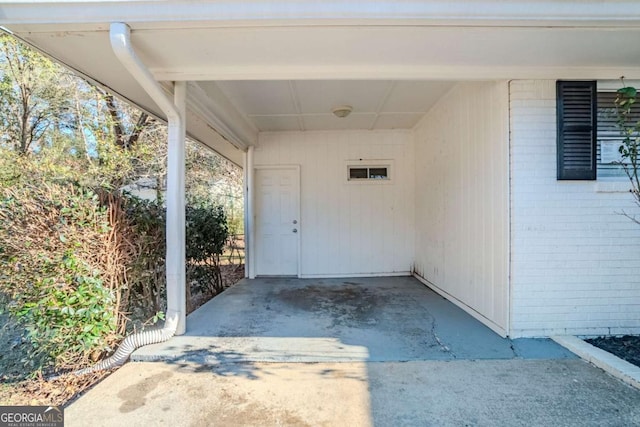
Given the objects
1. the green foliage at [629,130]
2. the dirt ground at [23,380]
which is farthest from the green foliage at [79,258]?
the green foliage at [629,130]

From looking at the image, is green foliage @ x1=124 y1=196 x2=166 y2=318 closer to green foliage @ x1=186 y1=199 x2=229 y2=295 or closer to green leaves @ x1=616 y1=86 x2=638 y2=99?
green foliage @ x1=186 y1=199 x2=229 y2=295

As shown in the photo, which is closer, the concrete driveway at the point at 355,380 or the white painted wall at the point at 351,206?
the concrete driveway at the point at 355,380

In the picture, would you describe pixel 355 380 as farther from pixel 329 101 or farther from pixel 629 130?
pixel 329 101

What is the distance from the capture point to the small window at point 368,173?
593 cm

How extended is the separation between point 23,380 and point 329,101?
4222 mm

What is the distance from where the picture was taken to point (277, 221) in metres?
6.01

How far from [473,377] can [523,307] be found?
107 cm

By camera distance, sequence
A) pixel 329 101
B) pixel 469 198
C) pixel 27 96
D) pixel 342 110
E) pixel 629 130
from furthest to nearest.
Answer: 1. pixel 27 96
2. pixel 342 110
3. pixel 329 101
4. pixel 469 198
5. pixel 629 130

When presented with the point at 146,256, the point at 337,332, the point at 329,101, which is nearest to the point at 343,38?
the point at 329,101

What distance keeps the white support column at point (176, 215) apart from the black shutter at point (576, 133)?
3.63 metres

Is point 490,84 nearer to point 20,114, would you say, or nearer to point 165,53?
point 165,53

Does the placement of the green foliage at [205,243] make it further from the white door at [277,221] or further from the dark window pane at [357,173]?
the dark window pane at [357,173]

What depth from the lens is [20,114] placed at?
6285 millimetres

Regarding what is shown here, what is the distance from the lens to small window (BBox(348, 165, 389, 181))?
19.5 ft
